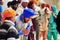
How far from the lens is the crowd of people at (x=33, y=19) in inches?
86.7

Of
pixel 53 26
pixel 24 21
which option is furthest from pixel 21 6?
pixel 53 26

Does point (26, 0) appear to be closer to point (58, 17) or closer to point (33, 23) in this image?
point (33, 23)

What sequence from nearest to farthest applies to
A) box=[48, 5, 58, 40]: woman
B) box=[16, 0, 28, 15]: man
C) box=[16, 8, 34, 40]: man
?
box=[16, 8, 34, 40]: man < box=[16, 0, 28, 15]: man < box=[48, 5, 58, 40]: woman

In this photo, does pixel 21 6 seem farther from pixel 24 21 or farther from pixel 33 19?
pixel 24 21

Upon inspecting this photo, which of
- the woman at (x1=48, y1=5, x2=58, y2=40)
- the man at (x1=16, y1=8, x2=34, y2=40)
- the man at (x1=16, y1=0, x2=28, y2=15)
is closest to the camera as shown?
the man at (x1=16, y1=8, x2=34, y2=40)

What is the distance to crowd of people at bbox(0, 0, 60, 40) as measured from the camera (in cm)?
220

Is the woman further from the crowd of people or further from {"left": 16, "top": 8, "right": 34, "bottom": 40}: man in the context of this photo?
{"left": 16, "top": 8, "right": 34, "bottom": 40}: man

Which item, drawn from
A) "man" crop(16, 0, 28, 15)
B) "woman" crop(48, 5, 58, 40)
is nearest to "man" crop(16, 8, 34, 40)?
"man" crop(16, 0, 28, 15)

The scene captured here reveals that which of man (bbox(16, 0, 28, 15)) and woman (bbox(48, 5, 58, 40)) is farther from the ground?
man (bbox(16, 0, 28, 15))

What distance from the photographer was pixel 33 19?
8.40 ft

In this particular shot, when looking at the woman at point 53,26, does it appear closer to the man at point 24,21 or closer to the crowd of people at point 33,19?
the crowd of people at point 33,19

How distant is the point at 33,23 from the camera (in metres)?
2.70

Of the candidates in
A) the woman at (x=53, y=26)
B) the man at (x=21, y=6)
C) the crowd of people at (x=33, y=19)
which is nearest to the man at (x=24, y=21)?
the crowd of people at (x=33, y=19)

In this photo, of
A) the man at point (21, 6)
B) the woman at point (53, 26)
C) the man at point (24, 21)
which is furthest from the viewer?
the woman at point (53, 26)
